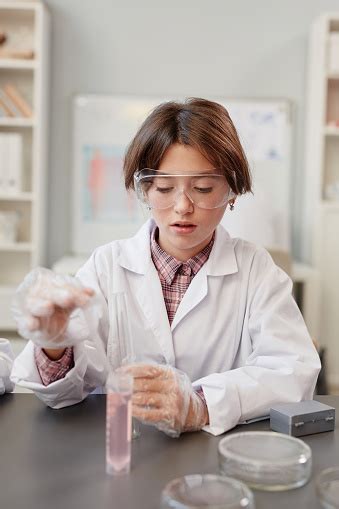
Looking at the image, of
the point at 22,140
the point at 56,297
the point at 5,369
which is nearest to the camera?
the point at 56,297

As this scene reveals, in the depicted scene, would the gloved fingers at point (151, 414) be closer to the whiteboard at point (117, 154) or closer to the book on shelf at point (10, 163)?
the book on shelf at point (10, 163)

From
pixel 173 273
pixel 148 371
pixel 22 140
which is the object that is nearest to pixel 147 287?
pixel 173 273

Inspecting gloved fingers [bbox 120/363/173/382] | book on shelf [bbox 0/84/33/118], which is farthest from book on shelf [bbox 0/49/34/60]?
gloved fingers [bbox 120/363/173/382]

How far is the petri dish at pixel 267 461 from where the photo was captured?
98cm

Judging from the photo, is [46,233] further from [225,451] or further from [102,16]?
[225,451]

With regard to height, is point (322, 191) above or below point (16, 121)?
below

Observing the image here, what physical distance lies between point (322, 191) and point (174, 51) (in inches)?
45.9

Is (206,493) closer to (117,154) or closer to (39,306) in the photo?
(39,306)

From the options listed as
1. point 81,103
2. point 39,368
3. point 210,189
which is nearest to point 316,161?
point 81,103

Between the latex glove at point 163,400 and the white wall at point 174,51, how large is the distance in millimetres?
2954

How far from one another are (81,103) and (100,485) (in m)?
3.30

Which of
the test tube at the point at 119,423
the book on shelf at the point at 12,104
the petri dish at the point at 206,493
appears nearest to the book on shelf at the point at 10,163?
the book on shelf at the point at 12,104

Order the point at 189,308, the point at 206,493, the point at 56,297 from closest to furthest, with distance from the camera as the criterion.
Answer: the point at 206,493 < the point at 56,297 < the point at 189,308

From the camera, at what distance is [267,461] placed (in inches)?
39.1
